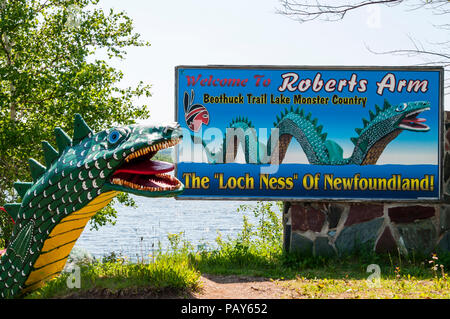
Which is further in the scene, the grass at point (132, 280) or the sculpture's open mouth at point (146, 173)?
the grass at point (132, 280)

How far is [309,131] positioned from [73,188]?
473 cm

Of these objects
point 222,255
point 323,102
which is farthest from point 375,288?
point 323,102

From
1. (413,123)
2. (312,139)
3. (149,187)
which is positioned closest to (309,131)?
(312,139)

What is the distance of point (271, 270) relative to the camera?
29.3ft

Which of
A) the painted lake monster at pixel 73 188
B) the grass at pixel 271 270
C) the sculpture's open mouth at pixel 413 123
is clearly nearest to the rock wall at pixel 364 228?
the grass at pixel 271 270

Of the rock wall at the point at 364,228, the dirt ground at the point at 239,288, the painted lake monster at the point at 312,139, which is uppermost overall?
the painted lake monster at the point at 312,139

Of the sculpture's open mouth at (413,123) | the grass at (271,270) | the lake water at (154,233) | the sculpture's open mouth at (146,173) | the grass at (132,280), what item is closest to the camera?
the sculpture's open mouth at (146,173)

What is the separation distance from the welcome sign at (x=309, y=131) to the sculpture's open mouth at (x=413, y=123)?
2cm

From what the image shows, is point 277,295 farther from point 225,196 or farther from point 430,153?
point 430,153

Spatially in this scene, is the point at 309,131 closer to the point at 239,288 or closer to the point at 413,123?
the point at 413,123

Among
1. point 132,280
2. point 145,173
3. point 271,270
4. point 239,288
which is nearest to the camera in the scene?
point 145,173

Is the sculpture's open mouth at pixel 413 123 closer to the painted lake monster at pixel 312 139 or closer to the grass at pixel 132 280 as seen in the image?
the painted lake monster at pixel 312 139

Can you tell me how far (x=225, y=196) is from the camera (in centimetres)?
964

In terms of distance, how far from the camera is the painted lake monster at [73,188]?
237 inches
